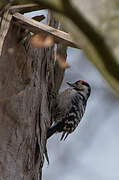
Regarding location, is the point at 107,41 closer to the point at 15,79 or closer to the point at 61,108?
the point at 15,79

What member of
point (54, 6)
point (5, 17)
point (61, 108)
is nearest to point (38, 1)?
point (54, 6)

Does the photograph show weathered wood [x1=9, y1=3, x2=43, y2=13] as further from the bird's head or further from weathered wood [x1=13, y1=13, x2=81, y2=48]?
the bird's head

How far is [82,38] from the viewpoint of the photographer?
52.9 inches

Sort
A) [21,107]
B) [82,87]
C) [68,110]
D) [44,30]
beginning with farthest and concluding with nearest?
[82,87], [68,110], [21,107], [44,30]

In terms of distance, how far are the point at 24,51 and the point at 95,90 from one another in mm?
985

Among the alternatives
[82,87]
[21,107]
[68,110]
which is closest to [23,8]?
[21,107]

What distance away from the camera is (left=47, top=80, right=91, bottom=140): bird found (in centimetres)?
459

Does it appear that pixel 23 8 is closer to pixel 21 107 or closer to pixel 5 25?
pixel 5 25

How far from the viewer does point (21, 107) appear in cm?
336

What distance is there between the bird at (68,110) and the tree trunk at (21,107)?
723 mm

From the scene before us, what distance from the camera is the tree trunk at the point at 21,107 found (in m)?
3.20

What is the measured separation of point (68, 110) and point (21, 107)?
5.18ft

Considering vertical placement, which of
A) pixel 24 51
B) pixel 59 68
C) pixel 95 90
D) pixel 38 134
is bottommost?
pixel 38 134

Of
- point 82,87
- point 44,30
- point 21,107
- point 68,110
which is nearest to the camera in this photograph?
point 44,30
